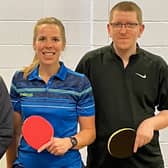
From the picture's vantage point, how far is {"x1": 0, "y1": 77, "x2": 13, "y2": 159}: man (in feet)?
4.93

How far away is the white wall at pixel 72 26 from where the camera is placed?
2520 mm

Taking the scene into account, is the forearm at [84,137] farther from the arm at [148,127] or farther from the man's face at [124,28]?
the man's face at [124,28]

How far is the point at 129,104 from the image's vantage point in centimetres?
182

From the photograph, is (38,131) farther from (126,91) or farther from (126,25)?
(126,25)

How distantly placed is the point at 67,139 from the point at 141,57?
2.01 feet

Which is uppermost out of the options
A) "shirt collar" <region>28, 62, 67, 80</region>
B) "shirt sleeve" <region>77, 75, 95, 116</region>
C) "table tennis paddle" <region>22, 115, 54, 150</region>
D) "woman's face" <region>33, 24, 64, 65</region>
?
"woman's face" <region>33, 24, 64, 65</region>

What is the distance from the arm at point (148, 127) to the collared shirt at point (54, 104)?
0.24 m

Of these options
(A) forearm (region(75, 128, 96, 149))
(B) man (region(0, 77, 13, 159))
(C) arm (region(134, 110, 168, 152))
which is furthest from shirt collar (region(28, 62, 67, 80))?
(C) arm (region(134, 110, 168, 152))

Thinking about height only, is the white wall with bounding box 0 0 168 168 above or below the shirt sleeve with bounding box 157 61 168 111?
above

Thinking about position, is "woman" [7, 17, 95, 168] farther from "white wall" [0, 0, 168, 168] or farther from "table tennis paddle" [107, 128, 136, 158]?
"white wall" [0, 0, 168, 168]

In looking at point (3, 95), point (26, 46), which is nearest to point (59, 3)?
point (26, 46)

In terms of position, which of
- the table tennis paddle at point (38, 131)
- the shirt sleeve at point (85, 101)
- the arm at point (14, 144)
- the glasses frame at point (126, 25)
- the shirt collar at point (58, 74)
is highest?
the glasses frame at point (126, 25)

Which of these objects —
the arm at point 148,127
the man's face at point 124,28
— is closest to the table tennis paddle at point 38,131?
the arm at point 148,127

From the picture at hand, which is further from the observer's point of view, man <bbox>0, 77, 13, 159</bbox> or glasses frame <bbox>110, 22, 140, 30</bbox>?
glasses frame <bbox>110, 22, 140, 30</bbox>
